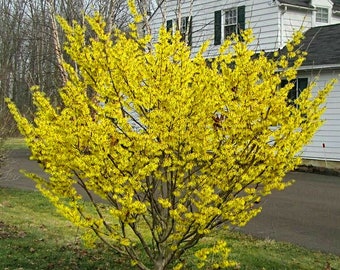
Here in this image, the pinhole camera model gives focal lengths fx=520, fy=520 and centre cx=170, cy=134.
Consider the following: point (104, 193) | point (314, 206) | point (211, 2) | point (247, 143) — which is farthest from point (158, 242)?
point (211, 2)

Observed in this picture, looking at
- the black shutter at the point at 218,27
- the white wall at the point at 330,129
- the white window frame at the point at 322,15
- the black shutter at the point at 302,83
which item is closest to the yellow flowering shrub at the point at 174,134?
the white wall at the point at 330,129

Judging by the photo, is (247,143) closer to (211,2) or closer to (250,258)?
(250,258)

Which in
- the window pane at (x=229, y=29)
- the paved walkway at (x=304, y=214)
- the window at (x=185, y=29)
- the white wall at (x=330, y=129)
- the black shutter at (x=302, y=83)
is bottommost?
the paved walkway at (x=304, y=214)

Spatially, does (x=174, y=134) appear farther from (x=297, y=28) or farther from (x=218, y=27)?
(x=218, y=27)

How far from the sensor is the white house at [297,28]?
1476 cm

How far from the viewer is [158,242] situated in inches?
189

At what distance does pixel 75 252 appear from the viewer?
6.74m

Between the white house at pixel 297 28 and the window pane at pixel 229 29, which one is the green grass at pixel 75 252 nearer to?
the white house at pixel 297 28

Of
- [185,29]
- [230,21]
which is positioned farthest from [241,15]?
[185,29]

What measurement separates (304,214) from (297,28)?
9.34m

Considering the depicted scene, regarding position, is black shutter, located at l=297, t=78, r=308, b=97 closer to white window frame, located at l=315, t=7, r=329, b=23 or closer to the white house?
the white house

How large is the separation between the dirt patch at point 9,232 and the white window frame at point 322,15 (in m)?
14.3

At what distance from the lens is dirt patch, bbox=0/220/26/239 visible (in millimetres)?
7579

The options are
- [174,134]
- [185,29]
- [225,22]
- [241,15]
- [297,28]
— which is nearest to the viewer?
[174,134]
